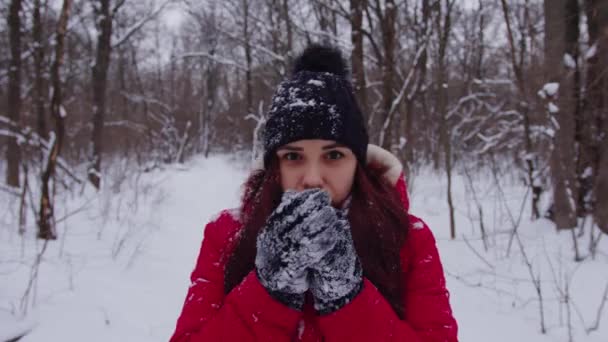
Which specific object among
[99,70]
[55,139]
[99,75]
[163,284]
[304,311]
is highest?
[99,70]

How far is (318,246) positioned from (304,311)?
13.1 inches

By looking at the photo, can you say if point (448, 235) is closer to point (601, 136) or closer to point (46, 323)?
point (601, 136)

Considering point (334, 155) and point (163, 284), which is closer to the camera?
point (334, 155)

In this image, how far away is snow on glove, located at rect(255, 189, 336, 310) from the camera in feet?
3.20

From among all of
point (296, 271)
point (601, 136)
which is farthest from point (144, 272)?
point (601, 136)

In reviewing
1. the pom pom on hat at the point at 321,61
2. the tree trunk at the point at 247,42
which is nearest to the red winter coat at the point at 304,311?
the pom pom on hat at the point at 321,61

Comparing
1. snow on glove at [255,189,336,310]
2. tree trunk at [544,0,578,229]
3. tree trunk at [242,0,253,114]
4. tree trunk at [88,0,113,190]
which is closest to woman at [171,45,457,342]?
snow on glove at [255,189,336,310]

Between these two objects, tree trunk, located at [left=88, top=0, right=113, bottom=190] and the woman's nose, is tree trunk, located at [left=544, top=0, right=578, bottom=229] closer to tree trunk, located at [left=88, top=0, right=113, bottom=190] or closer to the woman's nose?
the woman's nose

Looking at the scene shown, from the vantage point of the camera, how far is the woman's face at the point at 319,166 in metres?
1.21

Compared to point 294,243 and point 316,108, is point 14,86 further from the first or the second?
point 294,243

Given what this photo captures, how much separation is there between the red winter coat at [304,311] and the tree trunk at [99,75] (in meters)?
7.58

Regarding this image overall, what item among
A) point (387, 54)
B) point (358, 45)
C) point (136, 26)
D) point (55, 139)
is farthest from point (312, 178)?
point (136, 26)

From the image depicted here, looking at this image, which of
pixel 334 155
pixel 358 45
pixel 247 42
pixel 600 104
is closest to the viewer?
pixel 334 155

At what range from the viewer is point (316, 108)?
1274 millimetres
